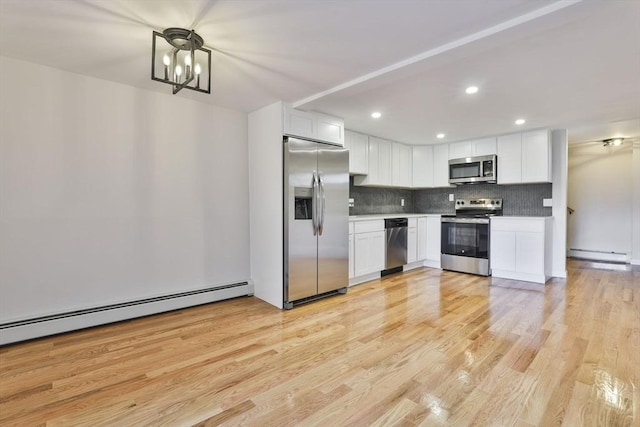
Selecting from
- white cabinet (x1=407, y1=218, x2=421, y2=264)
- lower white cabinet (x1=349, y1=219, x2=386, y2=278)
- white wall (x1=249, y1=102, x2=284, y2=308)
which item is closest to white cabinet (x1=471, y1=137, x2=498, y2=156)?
white cabinet (x1=407, y1=218, x2=421, y2=264)

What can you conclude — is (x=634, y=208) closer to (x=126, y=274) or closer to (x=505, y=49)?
(x=505, y=49)

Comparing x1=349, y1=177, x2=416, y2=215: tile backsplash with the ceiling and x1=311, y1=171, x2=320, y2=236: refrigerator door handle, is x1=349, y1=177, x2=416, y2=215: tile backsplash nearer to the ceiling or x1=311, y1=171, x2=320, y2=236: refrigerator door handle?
x1=311, y1=171, x2=320, y2=236: refrigerator door handle

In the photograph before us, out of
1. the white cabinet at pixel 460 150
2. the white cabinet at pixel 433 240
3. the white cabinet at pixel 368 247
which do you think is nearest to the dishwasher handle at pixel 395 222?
the white cabinet at pixel 368 247

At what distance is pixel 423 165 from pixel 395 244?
1.84 m

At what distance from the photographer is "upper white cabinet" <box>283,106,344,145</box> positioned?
3443mm

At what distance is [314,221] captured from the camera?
3.61 metres

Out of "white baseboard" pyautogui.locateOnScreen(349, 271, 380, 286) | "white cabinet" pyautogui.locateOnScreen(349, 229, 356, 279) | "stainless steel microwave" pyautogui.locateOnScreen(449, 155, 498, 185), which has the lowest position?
"white baseboard" pyautogui.locateOnScreen(349, 271, 380, 286)

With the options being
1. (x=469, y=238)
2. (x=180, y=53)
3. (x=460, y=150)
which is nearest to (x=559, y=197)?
(x=469, y=238)

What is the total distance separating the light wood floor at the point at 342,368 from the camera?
172 cm

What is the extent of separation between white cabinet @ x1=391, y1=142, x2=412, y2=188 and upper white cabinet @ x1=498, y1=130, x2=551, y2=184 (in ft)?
4.91

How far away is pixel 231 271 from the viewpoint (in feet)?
12.5

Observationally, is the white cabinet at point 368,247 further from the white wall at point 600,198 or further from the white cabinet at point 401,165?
the white wall at point 600,198

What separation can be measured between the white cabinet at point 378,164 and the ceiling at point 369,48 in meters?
1.44

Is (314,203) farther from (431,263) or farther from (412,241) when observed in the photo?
(431,263)
